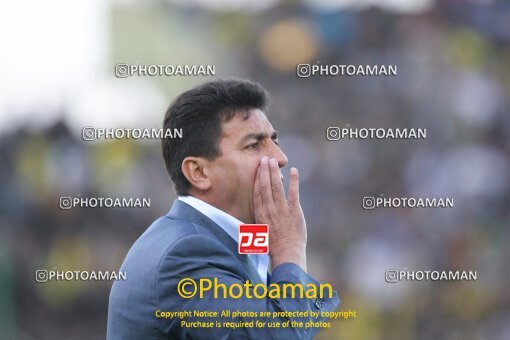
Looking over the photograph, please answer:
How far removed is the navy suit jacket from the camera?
1223mm

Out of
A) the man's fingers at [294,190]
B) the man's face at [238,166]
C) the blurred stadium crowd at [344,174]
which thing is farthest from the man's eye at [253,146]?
the blurred stadium crowd at [344,174]

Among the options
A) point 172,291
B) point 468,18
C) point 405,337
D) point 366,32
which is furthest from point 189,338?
point 468,18

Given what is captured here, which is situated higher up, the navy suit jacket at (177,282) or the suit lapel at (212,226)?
the suit lapel at (212,226)

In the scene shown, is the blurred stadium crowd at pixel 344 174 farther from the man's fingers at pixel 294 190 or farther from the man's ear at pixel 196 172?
the man's fingers at pixel 294 190

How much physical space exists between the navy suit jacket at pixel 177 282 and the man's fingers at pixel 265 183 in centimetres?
12

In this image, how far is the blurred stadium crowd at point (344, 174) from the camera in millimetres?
1969

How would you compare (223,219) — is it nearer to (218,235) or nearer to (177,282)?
(218,235)

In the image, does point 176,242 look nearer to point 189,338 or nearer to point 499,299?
point 189,338

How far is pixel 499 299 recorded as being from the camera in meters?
2.13

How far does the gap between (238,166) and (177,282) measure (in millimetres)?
290

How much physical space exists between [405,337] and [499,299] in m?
0.29

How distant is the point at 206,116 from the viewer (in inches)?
56.9

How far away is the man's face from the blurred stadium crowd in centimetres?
48

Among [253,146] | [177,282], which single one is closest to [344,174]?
[253,146]
